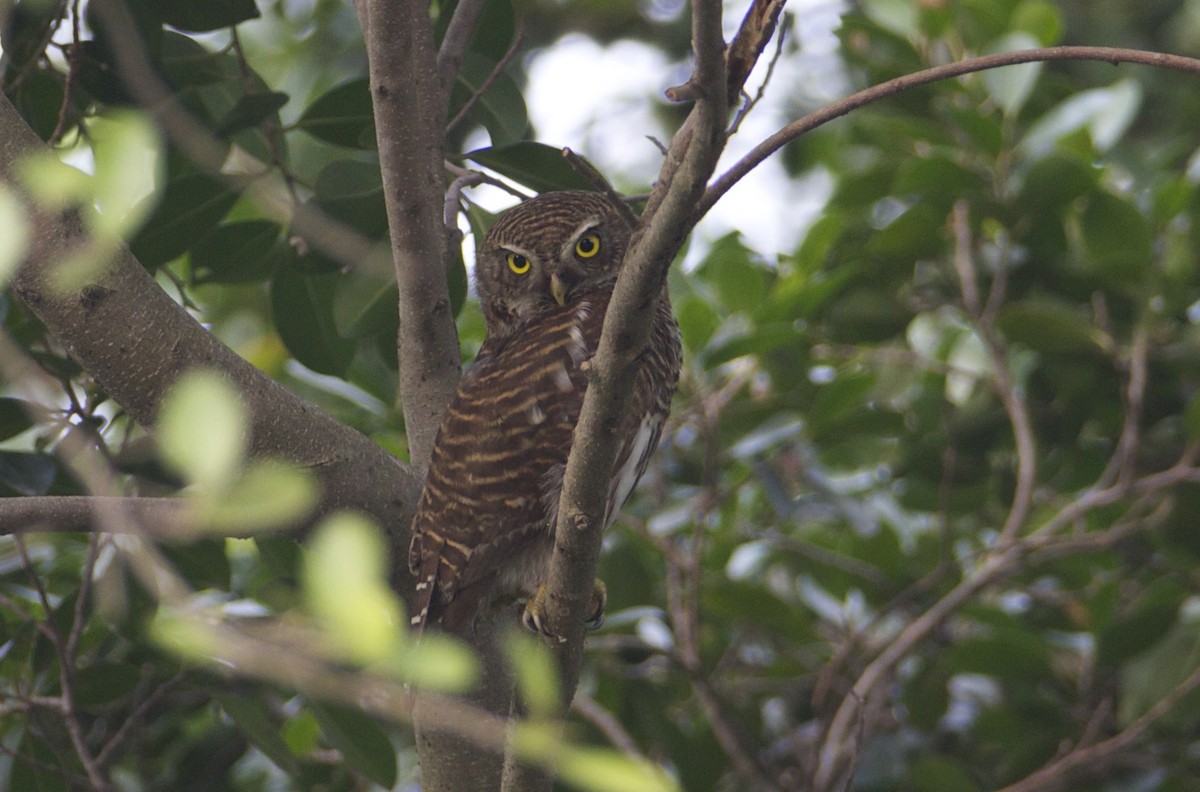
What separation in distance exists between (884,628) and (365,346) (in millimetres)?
1959

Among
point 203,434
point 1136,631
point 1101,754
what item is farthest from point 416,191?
point 1101,754

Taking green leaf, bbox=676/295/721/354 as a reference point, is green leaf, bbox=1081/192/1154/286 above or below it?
above

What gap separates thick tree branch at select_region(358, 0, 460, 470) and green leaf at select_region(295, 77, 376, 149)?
0.77ft

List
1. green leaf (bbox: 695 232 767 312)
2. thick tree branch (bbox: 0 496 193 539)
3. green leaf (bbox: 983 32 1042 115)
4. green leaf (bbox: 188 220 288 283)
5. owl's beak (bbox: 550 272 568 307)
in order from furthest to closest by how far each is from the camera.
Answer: green leaf (bbox: 695 232 767 312) → green leaf (bbox: 983 32 1042 115) → owl's beak (bbox: 550 272 568 307) → green leaf (bbox: 188 220 288 283) → thick tree branch (bbox: 0 496 193 539)

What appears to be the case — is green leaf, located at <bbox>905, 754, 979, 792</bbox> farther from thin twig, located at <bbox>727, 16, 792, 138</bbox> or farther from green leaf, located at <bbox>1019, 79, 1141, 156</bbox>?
thin twig, located at <bbox>727, 16, 792, 138</bbox>

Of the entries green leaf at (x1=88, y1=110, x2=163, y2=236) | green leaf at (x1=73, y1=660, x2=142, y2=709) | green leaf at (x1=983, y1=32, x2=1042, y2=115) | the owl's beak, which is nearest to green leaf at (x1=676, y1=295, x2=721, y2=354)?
the owl's beak

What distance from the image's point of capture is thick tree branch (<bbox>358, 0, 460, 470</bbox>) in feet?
6.89

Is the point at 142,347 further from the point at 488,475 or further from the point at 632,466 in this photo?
the point at 632,466

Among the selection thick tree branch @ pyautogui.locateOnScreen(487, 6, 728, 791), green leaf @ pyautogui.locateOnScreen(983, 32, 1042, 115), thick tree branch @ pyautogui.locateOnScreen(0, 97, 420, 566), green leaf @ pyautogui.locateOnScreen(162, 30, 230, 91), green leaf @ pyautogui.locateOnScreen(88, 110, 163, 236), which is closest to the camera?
green leaf @ pyautogui.locateOnScreen(88, 110, 163, 236)

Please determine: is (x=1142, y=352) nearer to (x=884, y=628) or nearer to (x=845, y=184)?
(x=845, y=184)

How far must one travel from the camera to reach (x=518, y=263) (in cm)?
301

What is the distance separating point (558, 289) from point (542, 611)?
117 centimetres

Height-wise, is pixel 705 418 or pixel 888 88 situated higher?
pixel 888 88

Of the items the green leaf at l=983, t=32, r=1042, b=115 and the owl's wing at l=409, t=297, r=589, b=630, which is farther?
the green leaf at l=983, t=32, r=1042, b=115
